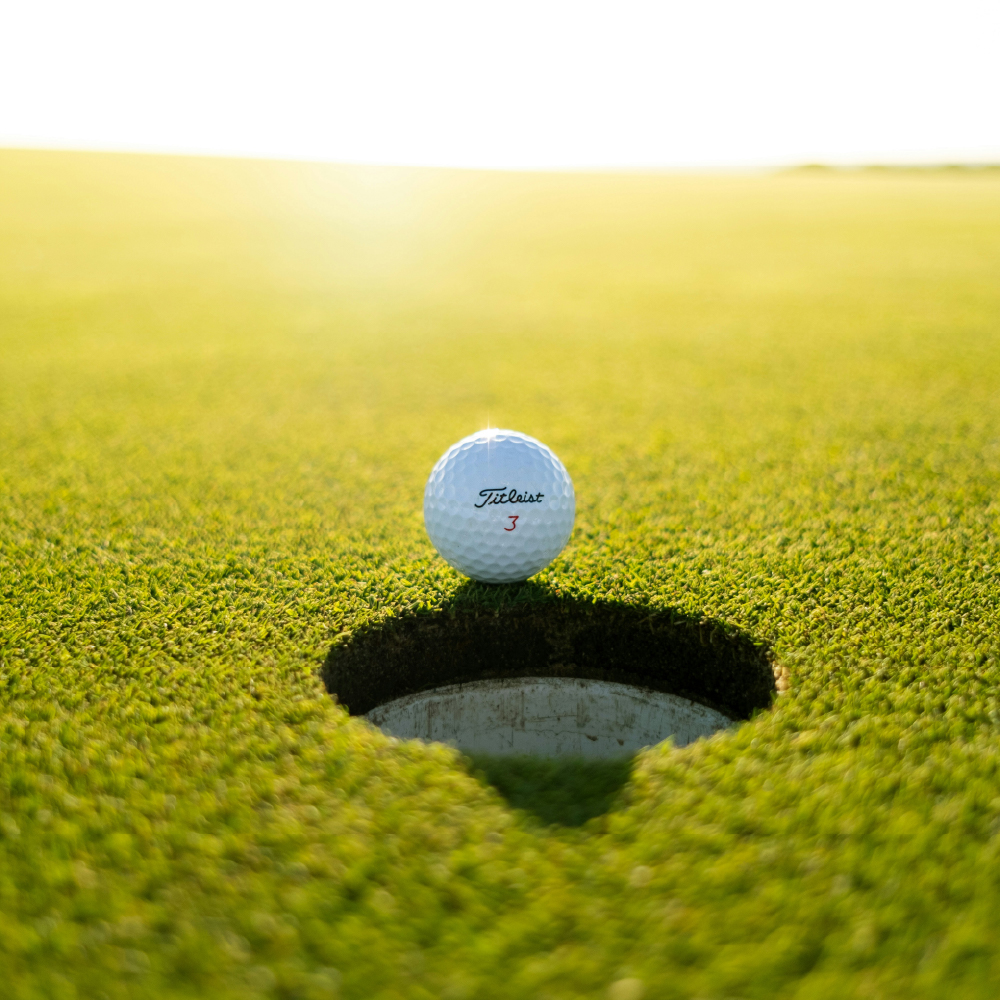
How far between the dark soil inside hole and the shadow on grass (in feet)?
2.08

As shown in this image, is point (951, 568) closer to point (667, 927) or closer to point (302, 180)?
point (667, 927)

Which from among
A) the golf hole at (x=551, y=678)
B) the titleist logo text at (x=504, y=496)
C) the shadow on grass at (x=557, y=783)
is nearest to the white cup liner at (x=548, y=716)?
the golf hole at (x=551, y=678)

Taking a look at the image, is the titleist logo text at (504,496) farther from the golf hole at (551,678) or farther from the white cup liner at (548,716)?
the white cup liner at (548,716)

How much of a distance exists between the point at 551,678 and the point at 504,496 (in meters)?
0.61

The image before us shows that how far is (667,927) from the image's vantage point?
1.43 metres

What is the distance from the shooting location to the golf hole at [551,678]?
2521 mm

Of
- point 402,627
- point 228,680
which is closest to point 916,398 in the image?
point 402,627

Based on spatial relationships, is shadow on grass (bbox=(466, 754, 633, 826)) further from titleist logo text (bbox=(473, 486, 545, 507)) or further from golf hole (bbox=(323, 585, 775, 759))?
titleist logo text (bbox=(473, 486, 545, 507))

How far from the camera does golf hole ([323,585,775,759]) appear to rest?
252cm

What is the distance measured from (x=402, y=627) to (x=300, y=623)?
0.30 meters

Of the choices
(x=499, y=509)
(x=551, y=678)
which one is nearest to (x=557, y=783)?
(x=551, y=678)

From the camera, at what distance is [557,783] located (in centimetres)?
186

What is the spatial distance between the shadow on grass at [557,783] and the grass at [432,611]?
4 cm

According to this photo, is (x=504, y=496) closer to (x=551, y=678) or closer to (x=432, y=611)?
(x=432, y=611)
